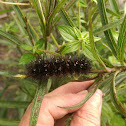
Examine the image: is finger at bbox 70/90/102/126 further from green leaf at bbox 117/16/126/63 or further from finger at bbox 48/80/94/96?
green leaf at bbox 117/16/126/63

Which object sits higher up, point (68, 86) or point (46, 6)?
point (46, 6)

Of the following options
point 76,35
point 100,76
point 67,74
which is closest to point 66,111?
point 67,74

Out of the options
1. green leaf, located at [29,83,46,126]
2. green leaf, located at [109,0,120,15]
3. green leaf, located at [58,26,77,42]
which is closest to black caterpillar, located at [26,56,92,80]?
green leaf, located at [29,83,46,126]

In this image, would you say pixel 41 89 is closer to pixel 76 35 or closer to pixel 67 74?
pixel 67 74

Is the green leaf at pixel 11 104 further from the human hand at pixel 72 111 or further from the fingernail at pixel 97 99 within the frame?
the fingernail at pixel 97 99

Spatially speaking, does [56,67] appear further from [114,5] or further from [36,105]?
[114,5]

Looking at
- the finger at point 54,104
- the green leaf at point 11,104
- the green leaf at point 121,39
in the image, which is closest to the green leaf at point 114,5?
the green leaf at point 121,39
